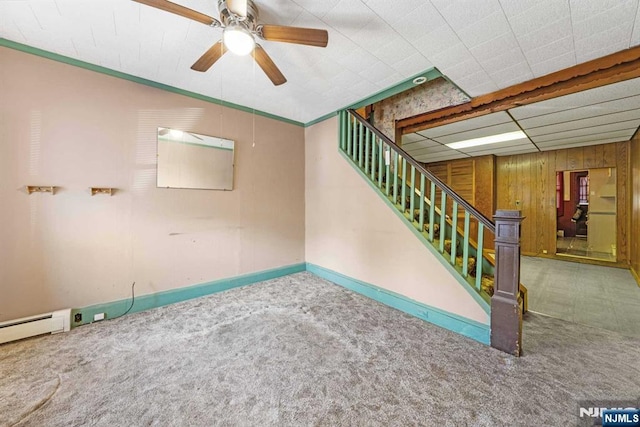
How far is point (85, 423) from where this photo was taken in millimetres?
1317

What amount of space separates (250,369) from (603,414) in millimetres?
2193

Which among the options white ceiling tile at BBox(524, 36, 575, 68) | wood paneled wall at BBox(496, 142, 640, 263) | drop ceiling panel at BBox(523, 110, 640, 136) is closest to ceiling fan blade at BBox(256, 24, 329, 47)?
white ceiling tile at BBox(524, 36, 575, 68)

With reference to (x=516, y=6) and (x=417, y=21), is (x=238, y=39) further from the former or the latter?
(x=516, y=6)

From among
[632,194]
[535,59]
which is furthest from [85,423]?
[632,194]

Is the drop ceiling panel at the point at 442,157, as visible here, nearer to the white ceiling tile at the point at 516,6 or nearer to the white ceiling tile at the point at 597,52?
the white ceiling tile at the point at 597,52

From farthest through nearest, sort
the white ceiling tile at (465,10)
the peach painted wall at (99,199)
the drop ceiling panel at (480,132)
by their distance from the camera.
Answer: the drop ceiling panel at (480,132) < the peach painted wall at (99,199) < the white ceiling tile at (465,10)

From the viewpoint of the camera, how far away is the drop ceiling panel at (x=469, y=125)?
3.29m

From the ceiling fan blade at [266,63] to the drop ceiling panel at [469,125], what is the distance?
2.83 meters

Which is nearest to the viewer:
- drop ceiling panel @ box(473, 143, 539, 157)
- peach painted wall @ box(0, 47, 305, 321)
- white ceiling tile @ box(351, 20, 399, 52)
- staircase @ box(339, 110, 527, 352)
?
white ceiling tile @ box(351, 20, 399, 52)

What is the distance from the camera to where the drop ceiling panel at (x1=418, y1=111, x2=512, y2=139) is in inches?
130

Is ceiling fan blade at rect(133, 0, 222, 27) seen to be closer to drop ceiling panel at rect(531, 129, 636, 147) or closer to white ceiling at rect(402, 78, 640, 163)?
white ceiling at rect(402, 78, 640, 163)

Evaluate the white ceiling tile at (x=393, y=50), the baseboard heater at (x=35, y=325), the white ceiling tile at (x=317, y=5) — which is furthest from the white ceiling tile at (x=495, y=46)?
the baseboard heater at (x=35, y=325)

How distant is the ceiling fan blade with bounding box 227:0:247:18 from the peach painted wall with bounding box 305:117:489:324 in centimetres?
225

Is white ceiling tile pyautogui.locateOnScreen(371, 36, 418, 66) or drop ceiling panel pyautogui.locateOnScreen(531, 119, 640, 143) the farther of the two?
drop ceiling panel pyautogui.locateOnScreen(531, 119, 640, 143)
